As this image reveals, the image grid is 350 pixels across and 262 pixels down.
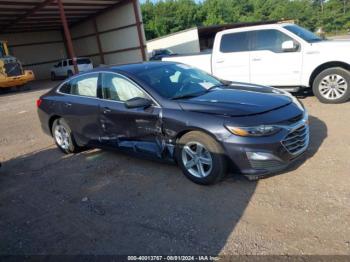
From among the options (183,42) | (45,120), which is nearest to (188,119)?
(45,120)

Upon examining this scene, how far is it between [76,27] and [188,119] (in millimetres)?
30670

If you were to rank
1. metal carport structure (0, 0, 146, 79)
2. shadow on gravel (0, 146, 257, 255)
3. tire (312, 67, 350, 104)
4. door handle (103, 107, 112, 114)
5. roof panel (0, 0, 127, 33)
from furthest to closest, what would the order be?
metal carport structure (0, 0, 146, 79) → roof panel (0, 0, 127, 33) → tire (312, 67, 350, 104) → door handle (103, 107, 112, 114) → shadow on gravel (0, 146, 257, 255)

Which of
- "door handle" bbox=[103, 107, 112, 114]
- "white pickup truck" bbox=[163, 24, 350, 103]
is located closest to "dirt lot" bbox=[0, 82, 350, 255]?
"door handle" bbox=[103, 107, 112, 114]

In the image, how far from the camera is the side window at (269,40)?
304 inches

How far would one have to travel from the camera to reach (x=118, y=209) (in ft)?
12.9

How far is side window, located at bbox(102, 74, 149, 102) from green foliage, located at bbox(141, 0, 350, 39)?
161 feet

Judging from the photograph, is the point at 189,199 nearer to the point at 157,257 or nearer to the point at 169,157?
the point at 169,157

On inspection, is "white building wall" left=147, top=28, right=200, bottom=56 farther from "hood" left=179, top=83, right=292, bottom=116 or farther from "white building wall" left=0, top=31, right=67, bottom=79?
"hood" left=179, top=83, right=292, bottom=116

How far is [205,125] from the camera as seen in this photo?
12.7 feet

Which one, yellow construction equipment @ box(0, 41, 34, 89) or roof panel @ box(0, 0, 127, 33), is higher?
roof panel @ box(0, 0, 127, 33)

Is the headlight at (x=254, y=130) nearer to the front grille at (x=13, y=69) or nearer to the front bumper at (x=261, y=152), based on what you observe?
the front bumper at (x=261, y=152)

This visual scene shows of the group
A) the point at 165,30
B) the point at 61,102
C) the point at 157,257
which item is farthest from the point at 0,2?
the point at 165,30

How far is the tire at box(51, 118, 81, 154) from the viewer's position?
5.95 metres

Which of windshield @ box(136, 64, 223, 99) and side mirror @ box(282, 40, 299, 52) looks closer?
windshield @ box(136, 64, 223, 99)
